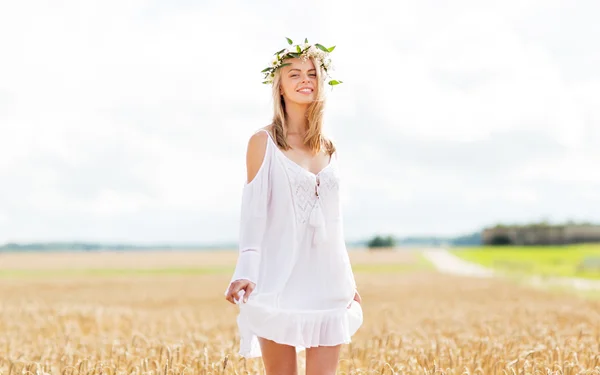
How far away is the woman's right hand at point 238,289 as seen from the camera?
4.39 metres

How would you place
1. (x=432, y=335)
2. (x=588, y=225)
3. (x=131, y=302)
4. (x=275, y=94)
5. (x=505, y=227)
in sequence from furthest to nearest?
(x=505, y=227)
(x=588, y=225)
(x=131, y=302)
(x=432, y=335)
(x=275, y=94)

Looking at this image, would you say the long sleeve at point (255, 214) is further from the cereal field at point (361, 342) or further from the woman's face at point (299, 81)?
the cereal field at point (361, 342)

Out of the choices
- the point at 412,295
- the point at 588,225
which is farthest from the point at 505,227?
the point at 412,295

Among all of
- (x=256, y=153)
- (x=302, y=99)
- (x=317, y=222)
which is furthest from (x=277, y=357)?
(x=302, y=99)

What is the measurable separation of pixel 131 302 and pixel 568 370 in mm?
17960

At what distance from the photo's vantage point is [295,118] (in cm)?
476

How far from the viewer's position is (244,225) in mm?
4566

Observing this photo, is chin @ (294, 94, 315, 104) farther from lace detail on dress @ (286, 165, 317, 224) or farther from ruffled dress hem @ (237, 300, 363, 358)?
ruffled dress hem @ (237, 300, 363, 358)

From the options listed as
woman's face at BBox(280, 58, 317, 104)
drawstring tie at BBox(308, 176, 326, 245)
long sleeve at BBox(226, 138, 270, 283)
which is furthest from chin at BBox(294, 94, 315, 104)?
drawstring tie at BBox(308, 176, 326, 245)

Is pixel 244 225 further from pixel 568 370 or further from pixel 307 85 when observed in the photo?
pixel 568 370

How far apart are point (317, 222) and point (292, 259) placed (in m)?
0.25

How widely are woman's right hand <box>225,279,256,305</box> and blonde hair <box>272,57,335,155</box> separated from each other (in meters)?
0.81

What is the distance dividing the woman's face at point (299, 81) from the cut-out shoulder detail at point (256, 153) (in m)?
0.31

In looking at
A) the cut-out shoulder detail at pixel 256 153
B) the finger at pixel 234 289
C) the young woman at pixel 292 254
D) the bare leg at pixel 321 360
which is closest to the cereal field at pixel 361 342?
the bare leg at pixel 321 360
